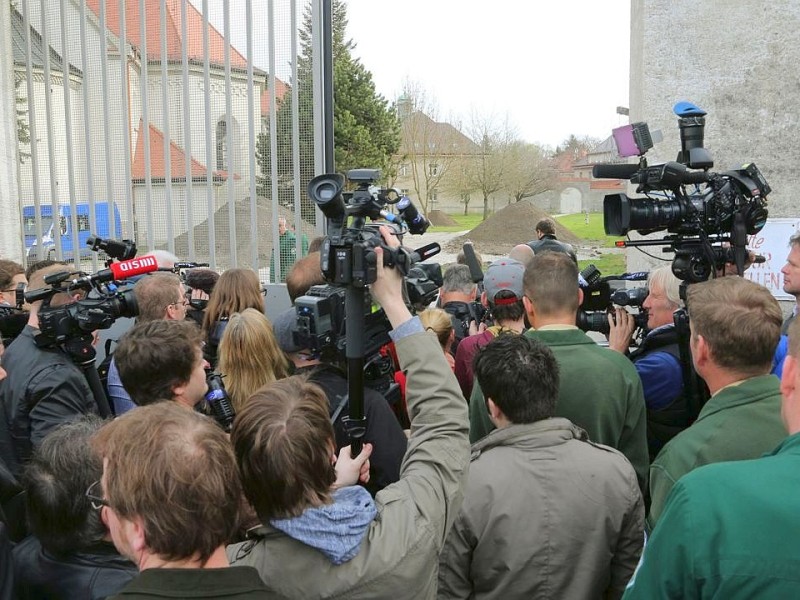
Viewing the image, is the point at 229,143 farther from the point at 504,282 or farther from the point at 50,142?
the point at 504,282

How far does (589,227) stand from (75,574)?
51.1 ft

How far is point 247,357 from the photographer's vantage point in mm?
3184

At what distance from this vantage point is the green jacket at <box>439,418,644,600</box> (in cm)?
226

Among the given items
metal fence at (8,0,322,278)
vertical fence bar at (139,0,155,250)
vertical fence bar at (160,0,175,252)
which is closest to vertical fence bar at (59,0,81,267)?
metal fence at (8,0,322,278)

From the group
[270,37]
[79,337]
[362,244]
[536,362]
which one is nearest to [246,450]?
[362,244]

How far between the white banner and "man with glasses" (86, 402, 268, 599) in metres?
5.69

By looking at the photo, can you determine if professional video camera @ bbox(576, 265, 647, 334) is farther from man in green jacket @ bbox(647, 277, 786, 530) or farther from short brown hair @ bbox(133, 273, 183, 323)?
short brown hair @ bbox(133, 273, 183, 323)

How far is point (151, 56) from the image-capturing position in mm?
7617

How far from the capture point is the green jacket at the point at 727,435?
2.13m

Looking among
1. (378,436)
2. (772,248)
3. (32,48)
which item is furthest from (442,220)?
(378,436)

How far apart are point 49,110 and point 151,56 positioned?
1356 millimetres

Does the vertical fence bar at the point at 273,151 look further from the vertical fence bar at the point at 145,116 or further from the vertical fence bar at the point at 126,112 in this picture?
the vertical fence bar at the point at 126,112

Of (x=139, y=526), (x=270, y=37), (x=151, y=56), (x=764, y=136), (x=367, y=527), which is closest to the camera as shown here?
(x=139, y=526)

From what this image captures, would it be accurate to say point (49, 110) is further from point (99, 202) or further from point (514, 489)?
point (514, 489)
